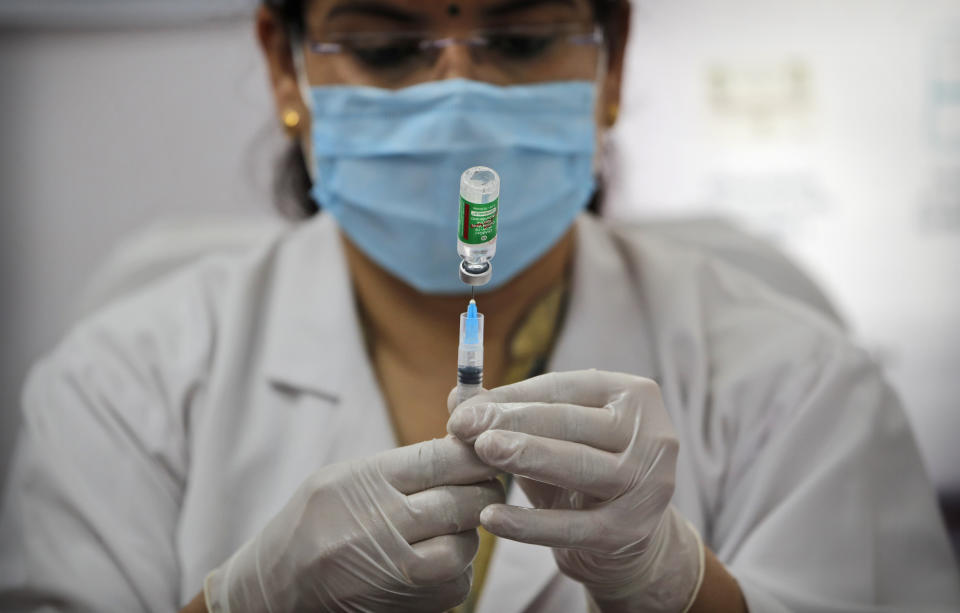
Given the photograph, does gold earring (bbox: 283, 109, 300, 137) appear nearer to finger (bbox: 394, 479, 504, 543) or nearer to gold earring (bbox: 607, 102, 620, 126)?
gold earring (bbox: 607, 102, 620, 126)

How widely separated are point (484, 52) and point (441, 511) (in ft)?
1.57

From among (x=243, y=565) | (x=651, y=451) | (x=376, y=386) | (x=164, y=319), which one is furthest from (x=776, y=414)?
(x=164, y=319)

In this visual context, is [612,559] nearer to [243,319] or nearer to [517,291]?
[517,291]

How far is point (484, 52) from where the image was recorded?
3.08ft

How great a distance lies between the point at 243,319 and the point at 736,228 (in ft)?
3.37

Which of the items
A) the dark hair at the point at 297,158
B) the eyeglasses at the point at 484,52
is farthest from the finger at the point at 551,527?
the dark hair at the point at 297,158

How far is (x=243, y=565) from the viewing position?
0.81 m

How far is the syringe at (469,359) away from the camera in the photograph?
751 millimetres

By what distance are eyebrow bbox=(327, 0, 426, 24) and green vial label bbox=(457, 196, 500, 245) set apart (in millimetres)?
289

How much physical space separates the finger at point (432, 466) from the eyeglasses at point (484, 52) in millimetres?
406

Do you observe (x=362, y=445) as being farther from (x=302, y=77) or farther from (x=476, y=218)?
(x=302, y=77)

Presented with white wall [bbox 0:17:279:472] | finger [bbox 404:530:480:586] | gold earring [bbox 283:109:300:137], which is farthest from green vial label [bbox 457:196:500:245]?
white wall [bbox 0:17:279:472]

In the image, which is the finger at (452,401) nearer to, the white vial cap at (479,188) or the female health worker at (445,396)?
the female health worker at (445,396)

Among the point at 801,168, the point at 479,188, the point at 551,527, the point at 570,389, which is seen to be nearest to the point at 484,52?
the point at 479,188
